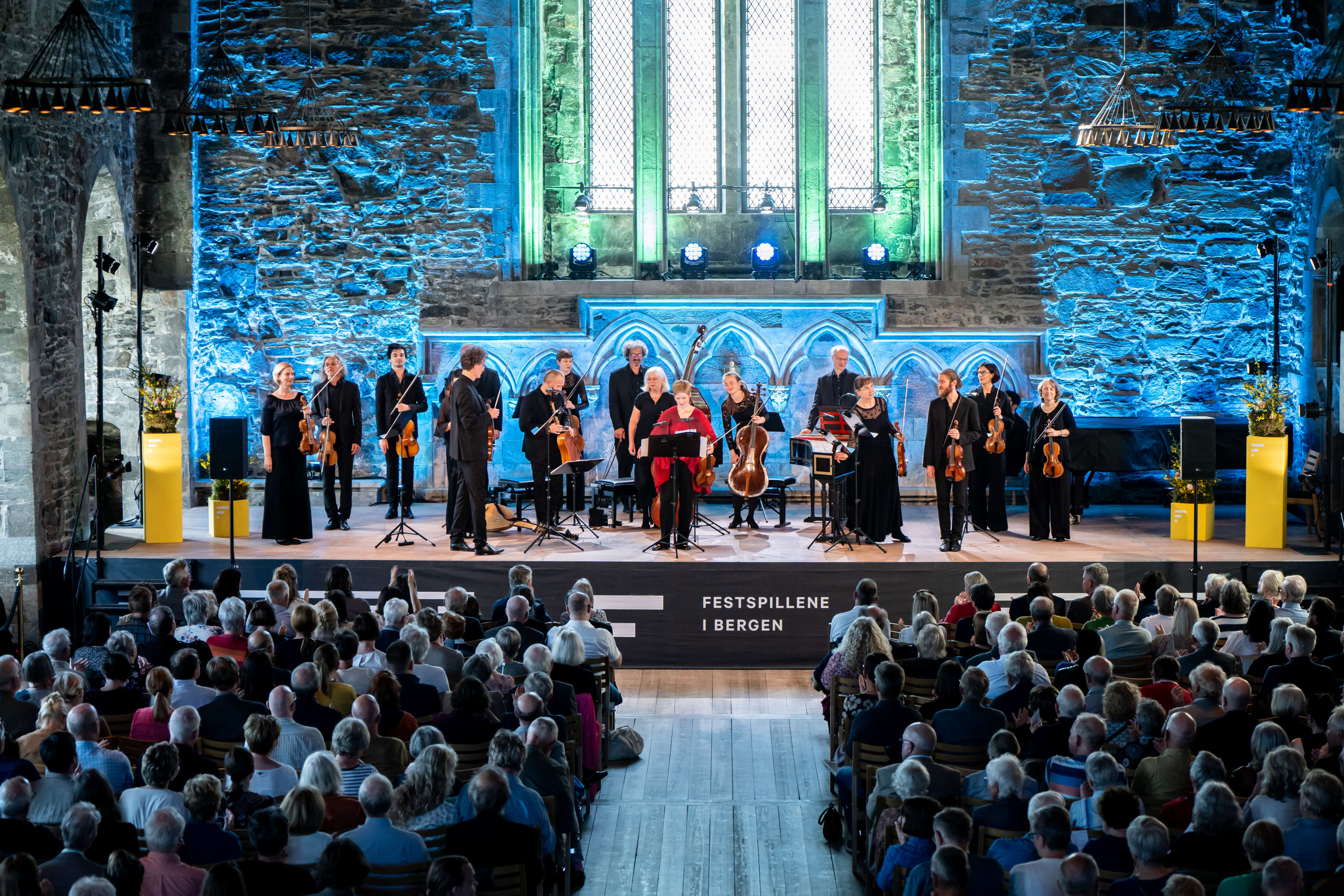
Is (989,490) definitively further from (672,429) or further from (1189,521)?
(672,429)

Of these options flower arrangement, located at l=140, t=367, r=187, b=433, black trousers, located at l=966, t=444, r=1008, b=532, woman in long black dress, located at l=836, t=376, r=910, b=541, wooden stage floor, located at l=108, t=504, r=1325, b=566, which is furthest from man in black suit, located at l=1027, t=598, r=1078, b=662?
flower arrangement, located at l=140, t=367, r=187, b=433

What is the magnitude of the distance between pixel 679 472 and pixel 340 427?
132 inches

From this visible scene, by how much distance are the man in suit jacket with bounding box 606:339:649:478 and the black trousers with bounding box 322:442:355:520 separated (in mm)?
2426

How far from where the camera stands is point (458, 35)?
1452 centimetres

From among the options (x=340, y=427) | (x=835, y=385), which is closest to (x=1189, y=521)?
(x=835, y=385)

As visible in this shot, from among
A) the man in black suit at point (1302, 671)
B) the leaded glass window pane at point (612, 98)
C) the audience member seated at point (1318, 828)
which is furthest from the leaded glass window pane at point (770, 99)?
the audience member seated at point (1318, 828)

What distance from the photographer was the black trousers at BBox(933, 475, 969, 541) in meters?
11.3

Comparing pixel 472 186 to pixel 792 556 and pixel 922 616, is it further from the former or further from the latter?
pixel 922 616

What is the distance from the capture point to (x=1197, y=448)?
10578 millimetres

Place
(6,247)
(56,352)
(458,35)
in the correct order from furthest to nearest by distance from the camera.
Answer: (458,35)
(56,352)
(6,247)

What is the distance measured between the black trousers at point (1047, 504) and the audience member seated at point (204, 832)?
854 centimetres

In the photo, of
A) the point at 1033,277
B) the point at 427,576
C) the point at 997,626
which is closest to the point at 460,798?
the point at 997,626

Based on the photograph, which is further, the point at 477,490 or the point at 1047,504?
the point at 1047,504

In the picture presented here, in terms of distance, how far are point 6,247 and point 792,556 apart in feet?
21.1
